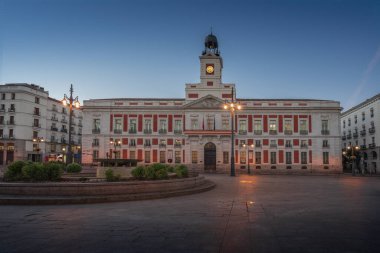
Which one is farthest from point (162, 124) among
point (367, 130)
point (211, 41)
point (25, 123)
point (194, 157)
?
point (367, 130)

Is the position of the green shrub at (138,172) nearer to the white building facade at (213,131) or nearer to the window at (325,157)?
the white building facade at (213,131)

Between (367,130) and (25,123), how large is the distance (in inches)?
2571

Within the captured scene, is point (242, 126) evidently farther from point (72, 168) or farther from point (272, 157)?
point (72, 168)

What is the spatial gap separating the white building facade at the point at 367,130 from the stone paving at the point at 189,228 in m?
47.1

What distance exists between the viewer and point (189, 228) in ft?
24.4

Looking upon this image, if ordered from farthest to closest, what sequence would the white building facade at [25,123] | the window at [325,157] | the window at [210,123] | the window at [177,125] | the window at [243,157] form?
the white building facade at [25,123], the window at [177,125], the window at [210,123], the window at [243,157], the window at [325,157]

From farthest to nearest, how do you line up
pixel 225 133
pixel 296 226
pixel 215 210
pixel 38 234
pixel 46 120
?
pixel 46 120
pixel 225 133
pixel 215 210
pixel 296 226
pixel 38 234

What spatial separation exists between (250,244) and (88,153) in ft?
168

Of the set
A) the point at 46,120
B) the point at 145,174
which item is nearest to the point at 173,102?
the point at 46,120

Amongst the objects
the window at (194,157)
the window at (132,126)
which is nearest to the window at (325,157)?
the window at (194,157)

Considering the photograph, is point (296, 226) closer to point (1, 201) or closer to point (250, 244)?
point (250, 244)

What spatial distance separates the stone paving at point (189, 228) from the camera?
19.5ft

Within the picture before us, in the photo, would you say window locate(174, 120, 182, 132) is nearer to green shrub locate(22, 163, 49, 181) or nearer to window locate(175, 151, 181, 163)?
window locate(175, 151, 181, 163)

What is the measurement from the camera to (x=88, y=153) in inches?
2111
